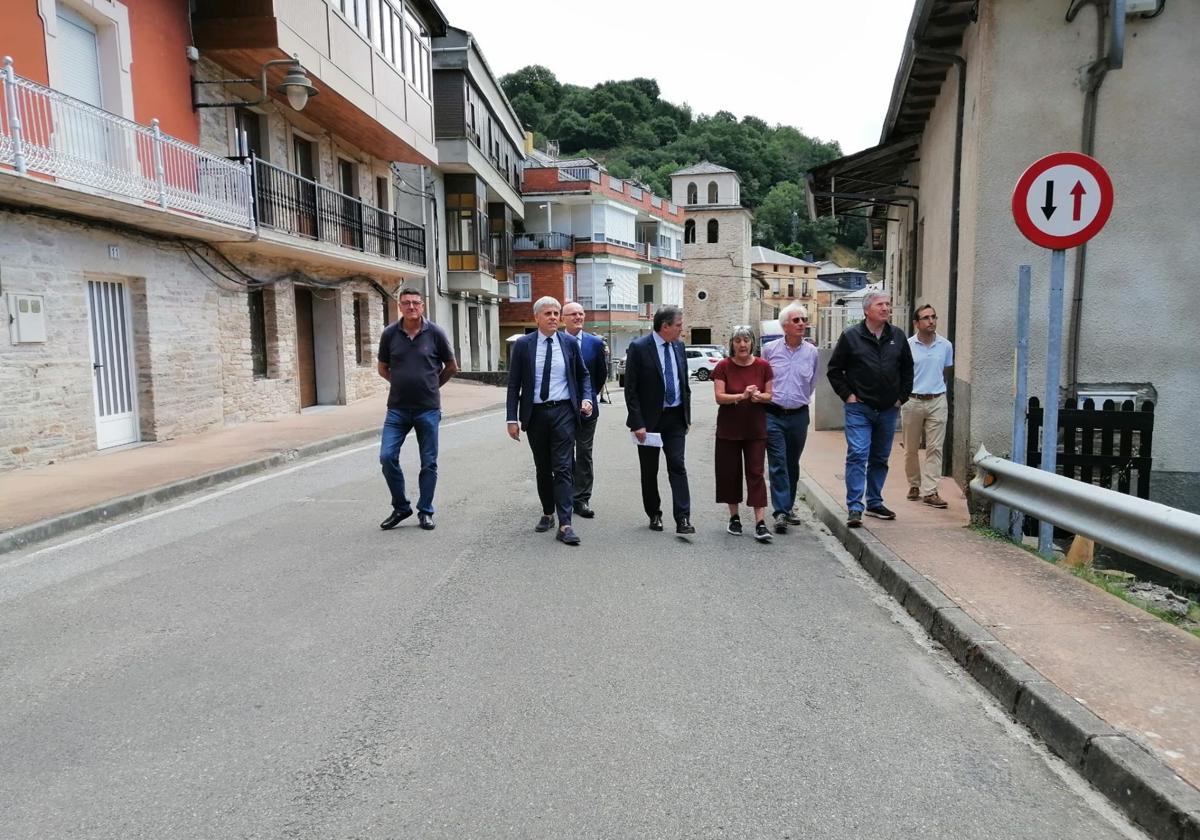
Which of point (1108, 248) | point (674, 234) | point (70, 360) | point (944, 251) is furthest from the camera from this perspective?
point (674, 234)

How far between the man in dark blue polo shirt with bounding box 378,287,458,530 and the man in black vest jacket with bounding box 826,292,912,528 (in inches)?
133

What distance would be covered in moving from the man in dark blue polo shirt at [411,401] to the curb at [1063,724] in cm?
389

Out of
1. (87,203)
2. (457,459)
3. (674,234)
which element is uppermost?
(674,234)

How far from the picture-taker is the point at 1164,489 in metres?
8.33

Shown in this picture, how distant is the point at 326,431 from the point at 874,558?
35.8 feet

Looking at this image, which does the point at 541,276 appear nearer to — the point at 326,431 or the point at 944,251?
the point at 326,431

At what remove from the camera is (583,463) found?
817 cm

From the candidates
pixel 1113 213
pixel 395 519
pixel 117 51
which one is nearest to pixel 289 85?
pixel 117 51

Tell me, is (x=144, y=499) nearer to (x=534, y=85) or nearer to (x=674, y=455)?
(x=674, y=455)

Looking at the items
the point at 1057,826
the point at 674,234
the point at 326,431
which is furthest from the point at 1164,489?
the point at 674,234

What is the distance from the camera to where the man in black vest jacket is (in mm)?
7211

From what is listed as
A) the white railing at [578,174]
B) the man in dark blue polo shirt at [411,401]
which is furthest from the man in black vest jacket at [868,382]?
the white railing at [578,174]

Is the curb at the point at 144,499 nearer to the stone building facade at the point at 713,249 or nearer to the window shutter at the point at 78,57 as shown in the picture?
the window shutter at the point at 78,57

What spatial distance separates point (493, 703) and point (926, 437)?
576 cm
